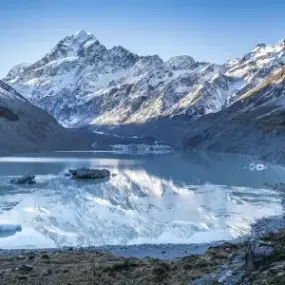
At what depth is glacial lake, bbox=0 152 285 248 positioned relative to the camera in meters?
42.0

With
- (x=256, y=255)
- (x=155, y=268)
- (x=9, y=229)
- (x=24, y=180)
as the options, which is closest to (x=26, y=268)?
(x=155, y=268)

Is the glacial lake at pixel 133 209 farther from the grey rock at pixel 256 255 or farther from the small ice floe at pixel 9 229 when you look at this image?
the grey rock at pixel 256 255

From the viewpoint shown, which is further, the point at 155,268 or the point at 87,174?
the point at 87,174

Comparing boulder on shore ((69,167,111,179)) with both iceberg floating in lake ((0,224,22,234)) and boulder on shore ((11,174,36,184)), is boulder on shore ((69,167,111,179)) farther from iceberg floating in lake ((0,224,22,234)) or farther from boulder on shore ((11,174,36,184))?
iceberg floating in lake ((0,224,22,234))

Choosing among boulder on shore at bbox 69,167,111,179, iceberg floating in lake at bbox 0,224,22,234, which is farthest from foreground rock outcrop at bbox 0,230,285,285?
boulder on shore at bbox 69,167,111,179

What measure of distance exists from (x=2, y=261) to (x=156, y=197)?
1576 inches

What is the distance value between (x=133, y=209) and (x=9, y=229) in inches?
655

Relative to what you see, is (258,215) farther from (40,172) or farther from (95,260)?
(40,172)

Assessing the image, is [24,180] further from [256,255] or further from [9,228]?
[256,255]

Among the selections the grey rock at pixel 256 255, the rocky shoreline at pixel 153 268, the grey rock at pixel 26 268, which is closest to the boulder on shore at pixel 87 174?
the rocky shoreline at pixel 153 268

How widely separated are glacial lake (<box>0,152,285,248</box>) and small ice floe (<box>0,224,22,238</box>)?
0.17 meters

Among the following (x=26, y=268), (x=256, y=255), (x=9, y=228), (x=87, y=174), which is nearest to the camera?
(x=256, y=255)

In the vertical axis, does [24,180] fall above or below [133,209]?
above

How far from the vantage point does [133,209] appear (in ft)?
189
